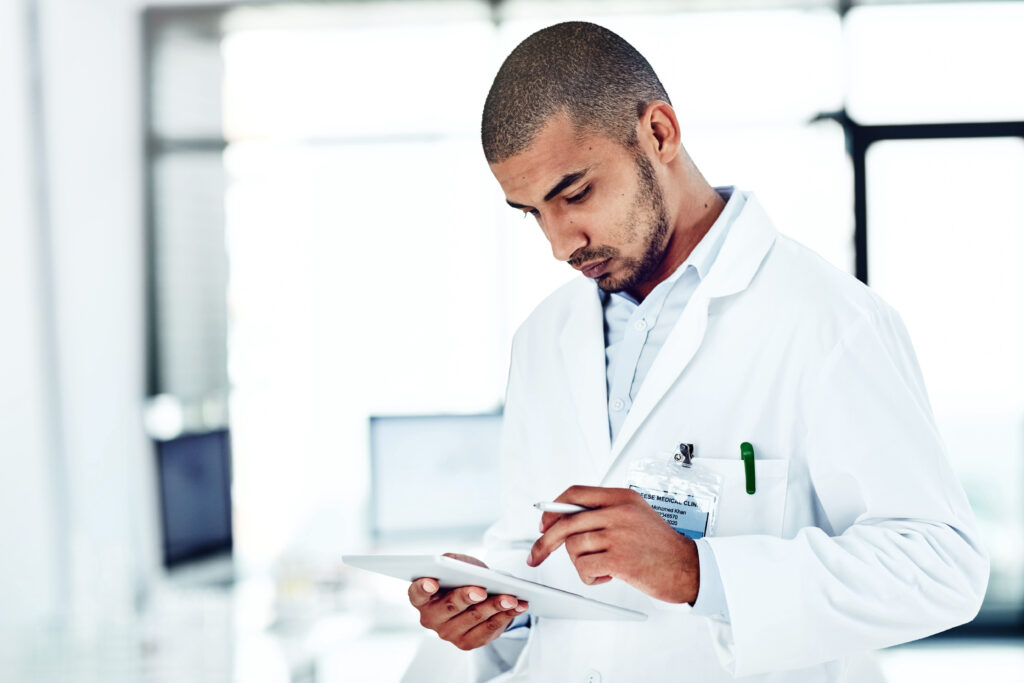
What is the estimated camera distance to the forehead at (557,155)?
3.50 feet

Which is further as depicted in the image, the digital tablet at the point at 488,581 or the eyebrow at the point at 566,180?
the eyebrow at the point at 566,180

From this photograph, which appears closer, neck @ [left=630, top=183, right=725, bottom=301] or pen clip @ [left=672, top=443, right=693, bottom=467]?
pen clip @ [left=672, top=443, right=693, bottom=467]

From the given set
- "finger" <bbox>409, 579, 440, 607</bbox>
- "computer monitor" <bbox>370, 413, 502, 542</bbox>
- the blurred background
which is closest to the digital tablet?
"finger" <bbox>409, 579, 440, 607</bbox>

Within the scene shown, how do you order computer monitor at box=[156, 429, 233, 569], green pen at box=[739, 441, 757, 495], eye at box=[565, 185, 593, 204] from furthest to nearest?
computer monitor at box=[156, 429, 233, 569], eye at box=[565, 185, 593, 204], green pen at box=[739, 441, 757, 495]

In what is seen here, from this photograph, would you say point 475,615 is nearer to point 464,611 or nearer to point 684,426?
point 464,611

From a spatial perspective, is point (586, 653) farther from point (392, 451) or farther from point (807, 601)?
point (392, 451)

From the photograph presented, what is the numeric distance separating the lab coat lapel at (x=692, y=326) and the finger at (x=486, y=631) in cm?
21

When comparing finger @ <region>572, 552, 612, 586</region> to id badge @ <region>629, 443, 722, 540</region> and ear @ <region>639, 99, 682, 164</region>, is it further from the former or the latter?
ear @ <region>639, 99, 682, 164</region>

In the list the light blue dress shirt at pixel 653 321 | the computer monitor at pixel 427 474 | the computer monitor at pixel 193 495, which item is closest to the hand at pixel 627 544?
the light blue dress shirt at pixel 653 321

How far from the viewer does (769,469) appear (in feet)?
3.29

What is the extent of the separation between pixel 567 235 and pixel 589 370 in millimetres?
192

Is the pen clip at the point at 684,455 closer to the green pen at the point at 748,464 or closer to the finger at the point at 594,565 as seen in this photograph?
the green pen at the point at 748,464

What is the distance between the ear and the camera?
111 centimetres

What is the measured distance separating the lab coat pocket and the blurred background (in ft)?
7.56
